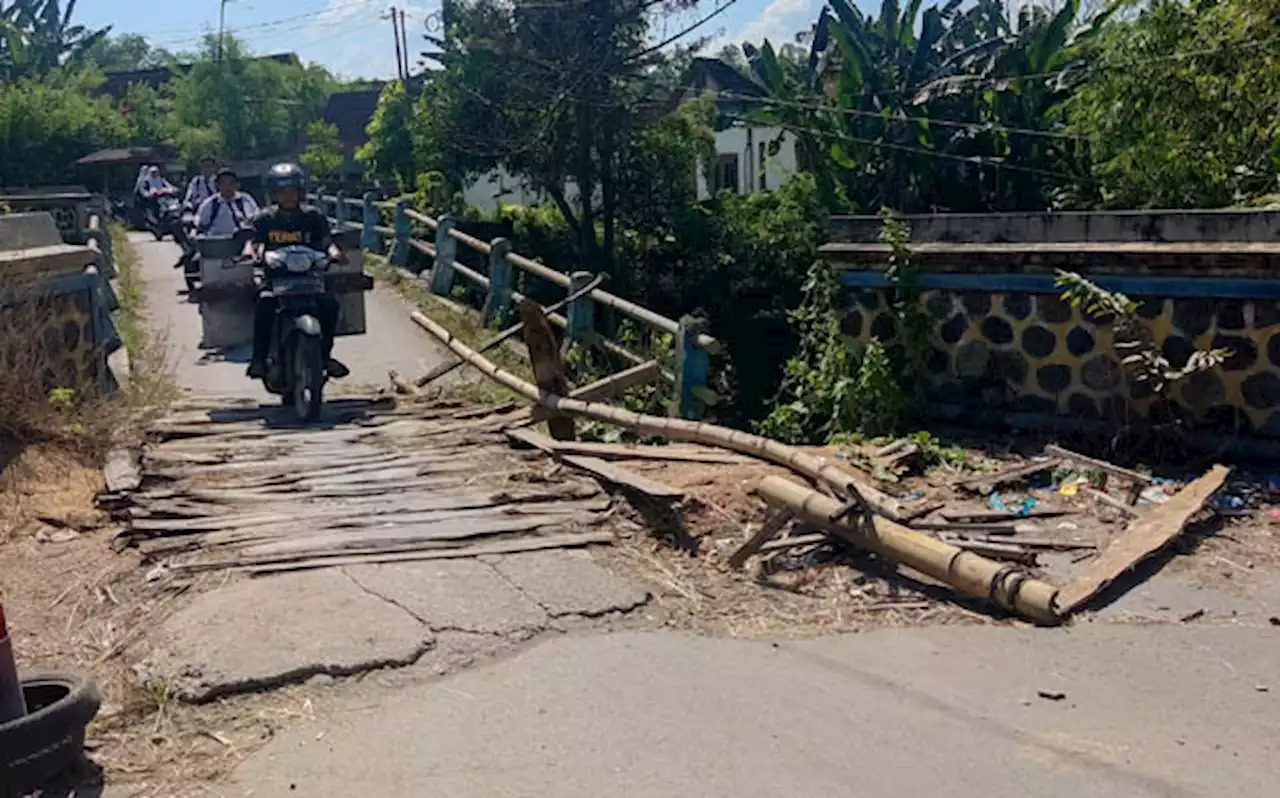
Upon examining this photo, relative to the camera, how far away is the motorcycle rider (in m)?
9.77

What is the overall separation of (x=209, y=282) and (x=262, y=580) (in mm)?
7099

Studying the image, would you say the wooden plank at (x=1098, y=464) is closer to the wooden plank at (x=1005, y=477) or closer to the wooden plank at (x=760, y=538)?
the wooden plank at (x=1005, y=477)

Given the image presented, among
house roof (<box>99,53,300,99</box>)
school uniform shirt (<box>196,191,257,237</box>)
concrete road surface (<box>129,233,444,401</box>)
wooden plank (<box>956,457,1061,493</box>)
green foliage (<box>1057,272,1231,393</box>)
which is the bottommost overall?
concrete road surface (<box>129,233,444,401</box>)

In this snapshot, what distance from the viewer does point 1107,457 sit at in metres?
7.77

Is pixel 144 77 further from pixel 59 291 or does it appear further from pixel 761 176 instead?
pixel 59 291

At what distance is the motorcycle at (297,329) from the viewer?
9.38m

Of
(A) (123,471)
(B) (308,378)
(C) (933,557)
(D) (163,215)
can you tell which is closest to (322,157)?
(D) (163,215)

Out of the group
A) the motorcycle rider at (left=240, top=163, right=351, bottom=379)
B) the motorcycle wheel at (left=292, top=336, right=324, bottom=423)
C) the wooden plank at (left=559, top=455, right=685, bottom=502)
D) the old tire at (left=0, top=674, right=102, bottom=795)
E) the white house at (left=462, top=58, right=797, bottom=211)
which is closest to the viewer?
the old tire at (left=0, top=674, right=102, bottom=795)

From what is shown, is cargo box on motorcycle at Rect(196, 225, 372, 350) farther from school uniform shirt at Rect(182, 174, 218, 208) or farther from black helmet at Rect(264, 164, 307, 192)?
school uniform shirt at Rect(182, 174, 218, 208)

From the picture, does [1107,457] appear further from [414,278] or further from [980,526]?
[414,278]

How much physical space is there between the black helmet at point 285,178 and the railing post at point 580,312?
2.76 metres

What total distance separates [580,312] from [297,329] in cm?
325

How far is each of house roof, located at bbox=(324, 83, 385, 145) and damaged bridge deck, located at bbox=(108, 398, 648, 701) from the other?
57.2 metres

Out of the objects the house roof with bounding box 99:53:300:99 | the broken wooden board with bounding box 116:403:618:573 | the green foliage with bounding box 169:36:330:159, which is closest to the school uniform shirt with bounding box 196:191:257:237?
the broken wooden board with bounding box 116:403:618:573
